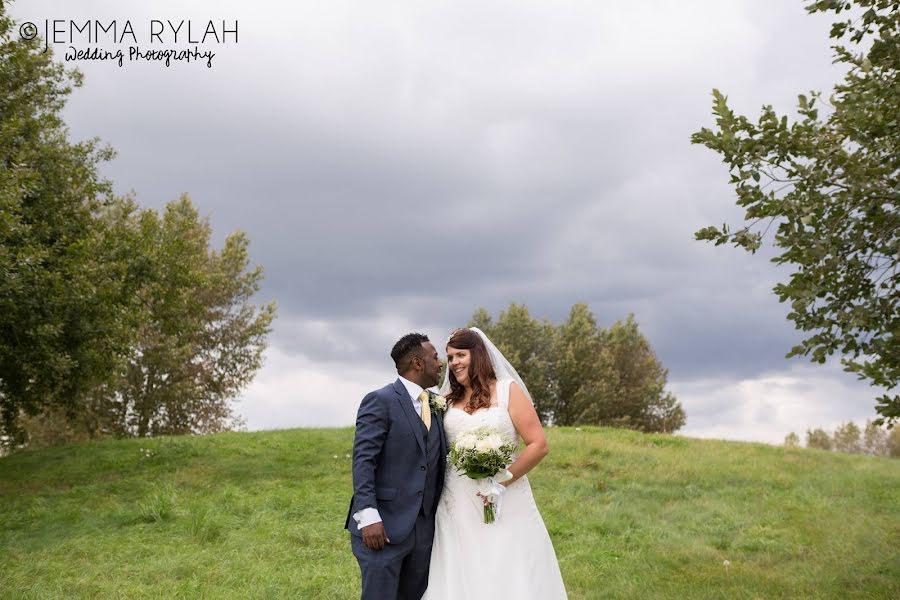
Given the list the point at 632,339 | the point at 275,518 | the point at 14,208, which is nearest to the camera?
the point at 275,518

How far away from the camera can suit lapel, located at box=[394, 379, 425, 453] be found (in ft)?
21.5

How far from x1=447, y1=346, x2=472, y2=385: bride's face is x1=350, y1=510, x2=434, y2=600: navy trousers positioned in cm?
118

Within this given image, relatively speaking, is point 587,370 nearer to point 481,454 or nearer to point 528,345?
point 528,345

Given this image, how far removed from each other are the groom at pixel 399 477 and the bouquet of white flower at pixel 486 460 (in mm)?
328

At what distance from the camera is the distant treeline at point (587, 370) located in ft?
157

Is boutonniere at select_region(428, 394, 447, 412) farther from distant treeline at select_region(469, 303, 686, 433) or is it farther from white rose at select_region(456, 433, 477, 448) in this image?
distant treeline at select_region(469, 303, 686, 433)

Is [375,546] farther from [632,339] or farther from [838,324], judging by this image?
[632,339]

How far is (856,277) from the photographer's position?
→ 9.33 m

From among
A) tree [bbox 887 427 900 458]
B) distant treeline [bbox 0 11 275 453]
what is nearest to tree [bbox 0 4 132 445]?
distant treeline [bbox 0 11 275 453]

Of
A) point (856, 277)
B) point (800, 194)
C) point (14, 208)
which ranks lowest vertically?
point (856, 277)

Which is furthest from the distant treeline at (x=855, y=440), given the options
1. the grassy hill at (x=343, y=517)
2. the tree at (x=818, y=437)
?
the grassy hill at (x=343, y=517)

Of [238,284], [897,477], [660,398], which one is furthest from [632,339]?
[897,477]

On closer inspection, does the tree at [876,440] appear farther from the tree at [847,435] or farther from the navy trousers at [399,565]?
the navy trousers at [399,565]

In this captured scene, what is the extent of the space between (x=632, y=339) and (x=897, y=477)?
31522mm
